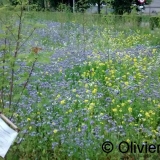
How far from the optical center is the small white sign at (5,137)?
2.17m

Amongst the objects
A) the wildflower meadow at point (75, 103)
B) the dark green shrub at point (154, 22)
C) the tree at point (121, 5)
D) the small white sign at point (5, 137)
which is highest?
the small white sign at point (5, 137)

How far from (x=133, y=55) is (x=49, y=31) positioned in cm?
528

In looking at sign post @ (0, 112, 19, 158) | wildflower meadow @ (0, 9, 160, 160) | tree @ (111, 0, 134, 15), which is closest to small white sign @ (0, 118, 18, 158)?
sign post @ (0, 112, 19, 158)

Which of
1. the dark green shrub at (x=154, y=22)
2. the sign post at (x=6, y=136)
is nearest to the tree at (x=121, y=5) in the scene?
the dark green shrub at (x=154, y=22)

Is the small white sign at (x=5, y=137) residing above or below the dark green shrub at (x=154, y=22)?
above

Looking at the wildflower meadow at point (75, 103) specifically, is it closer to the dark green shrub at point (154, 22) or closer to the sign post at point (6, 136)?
the sign post at point (6, 136)

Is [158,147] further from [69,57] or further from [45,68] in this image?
[69,57]

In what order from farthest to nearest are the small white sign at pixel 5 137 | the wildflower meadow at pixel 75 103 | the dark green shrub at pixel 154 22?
1. the dark green shrub at pixel 154 22
2. the wildflower meadow at pixel 75 103
3. the small white sign at pixel 5 137

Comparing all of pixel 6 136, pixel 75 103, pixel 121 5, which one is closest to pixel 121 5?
pixel 121 5

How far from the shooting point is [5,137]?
7.21 ft

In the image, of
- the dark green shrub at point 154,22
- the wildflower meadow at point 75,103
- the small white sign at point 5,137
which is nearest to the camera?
the small white sign at point 5,137

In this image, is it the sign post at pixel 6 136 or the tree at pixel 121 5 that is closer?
the sign post at pixel 6 136

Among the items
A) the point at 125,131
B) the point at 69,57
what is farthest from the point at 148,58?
the point at 125,131

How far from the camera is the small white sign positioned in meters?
2.17
